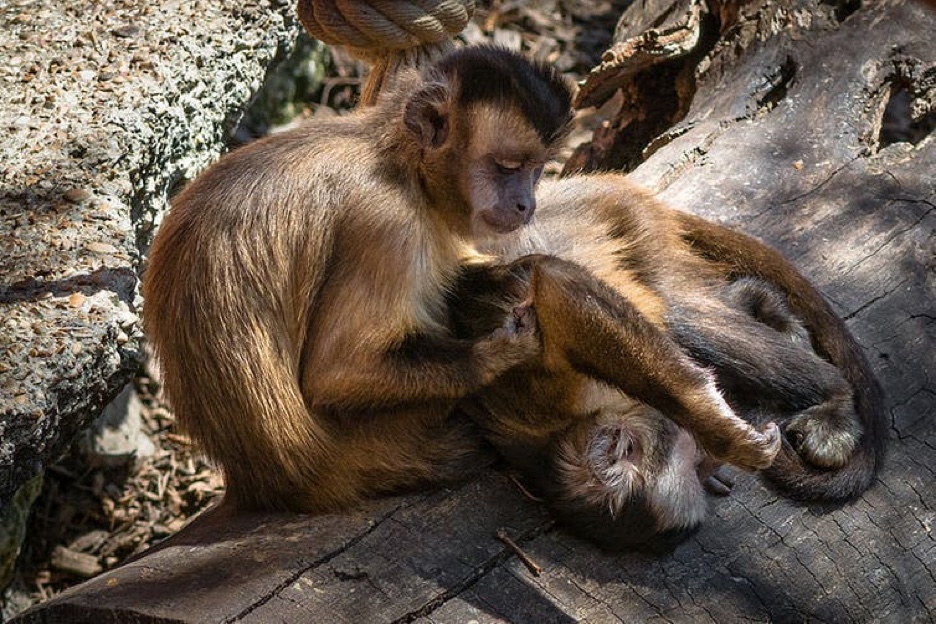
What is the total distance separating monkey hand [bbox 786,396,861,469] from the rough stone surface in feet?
7.32

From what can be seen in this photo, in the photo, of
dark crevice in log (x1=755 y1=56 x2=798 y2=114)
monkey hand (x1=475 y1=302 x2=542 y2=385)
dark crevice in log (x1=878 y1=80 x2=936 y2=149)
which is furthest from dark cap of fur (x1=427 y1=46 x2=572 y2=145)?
dark crevice in log (x1=878 y1=80 x2=936 y2=149)

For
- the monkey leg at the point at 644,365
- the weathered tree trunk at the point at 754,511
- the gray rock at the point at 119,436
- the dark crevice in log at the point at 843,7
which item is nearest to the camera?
the weathered tree trunk at the point at 754,511

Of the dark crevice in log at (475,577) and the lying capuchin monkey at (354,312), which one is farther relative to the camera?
the lying capuchin monkey at (354,312)

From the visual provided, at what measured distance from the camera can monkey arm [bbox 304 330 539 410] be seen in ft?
11.8

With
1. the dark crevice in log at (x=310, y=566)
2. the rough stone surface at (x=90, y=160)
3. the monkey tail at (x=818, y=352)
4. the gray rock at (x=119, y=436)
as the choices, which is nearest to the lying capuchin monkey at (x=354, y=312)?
the dark crevice in log at (x=310, y=566)

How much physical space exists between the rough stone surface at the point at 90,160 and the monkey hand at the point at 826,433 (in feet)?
7.32

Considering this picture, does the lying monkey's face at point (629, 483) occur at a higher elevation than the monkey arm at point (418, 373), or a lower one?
lower

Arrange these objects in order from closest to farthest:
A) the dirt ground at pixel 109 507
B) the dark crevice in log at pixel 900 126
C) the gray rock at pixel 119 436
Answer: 1. the dirt ground at pixel 109 507
2. the gray rock at pixel 119 436
3. the dark crevice in log at pixel 900 126

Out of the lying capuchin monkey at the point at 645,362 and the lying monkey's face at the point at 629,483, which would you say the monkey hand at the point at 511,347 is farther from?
the lying monkey's face at the point at 629,483

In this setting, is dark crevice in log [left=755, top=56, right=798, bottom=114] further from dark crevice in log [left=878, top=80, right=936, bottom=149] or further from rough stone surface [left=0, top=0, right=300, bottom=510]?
dark crevice in log [left=878, top=80, right=936, bottom=149]

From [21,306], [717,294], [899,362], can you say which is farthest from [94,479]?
[899,362]

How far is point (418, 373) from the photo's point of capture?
3633 millimetres

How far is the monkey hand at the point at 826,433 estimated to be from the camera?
3.86 metres

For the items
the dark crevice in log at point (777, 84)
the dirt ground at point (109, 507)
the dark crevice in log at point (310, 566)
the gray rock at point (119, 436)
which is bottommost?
the dirt ground at point (109, 507)
